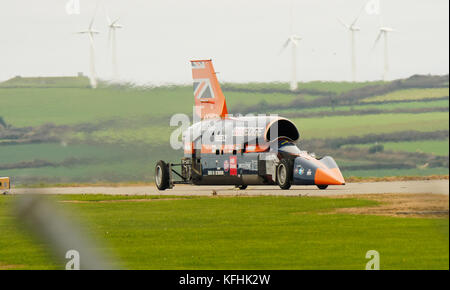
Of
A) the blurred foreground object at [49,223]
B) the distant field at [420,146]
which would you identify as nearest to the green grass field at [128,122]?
the distant field at [420,146]

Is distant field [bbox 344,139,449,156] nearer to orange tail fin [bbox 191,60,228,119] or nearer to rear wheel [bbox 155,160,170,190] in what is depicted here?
orange tail fin [bbox 191,60,228,119]

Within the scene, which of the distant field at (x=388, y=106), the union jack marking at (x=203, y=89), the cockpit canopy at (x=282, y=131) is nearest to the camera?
the cockpit canopy at (x=282, y=131)

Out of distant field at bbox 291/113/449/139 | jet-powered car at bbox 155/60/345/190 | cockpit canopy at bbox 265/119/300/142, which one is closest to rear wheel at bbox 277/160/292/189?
jet-powered car at bbox 155/60/345/190

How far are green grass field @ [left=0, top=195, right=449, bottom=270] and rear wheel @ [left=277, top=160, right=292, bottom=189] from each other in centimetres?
262

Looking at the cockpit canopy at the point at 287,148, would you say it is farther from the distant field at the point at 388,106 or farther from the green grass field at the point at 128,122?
the distant field at the point at 388,106

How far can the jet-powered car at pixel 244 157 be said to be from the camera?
56812 mm

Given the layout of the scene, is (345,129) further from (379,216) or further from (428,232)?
(428,232)

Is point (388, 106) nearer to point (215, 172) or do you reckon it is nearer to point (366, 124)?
point (366, 124)

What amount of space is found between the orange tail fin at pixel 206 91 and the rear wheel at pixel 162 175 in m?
5.22

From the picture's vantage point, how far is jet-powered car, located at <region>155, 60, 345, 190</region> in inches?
2237

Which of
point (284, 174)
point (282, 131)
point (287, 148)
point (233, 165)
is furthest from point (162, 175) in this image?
point (287, 148)

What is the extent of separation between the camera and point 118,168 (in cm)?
5309
